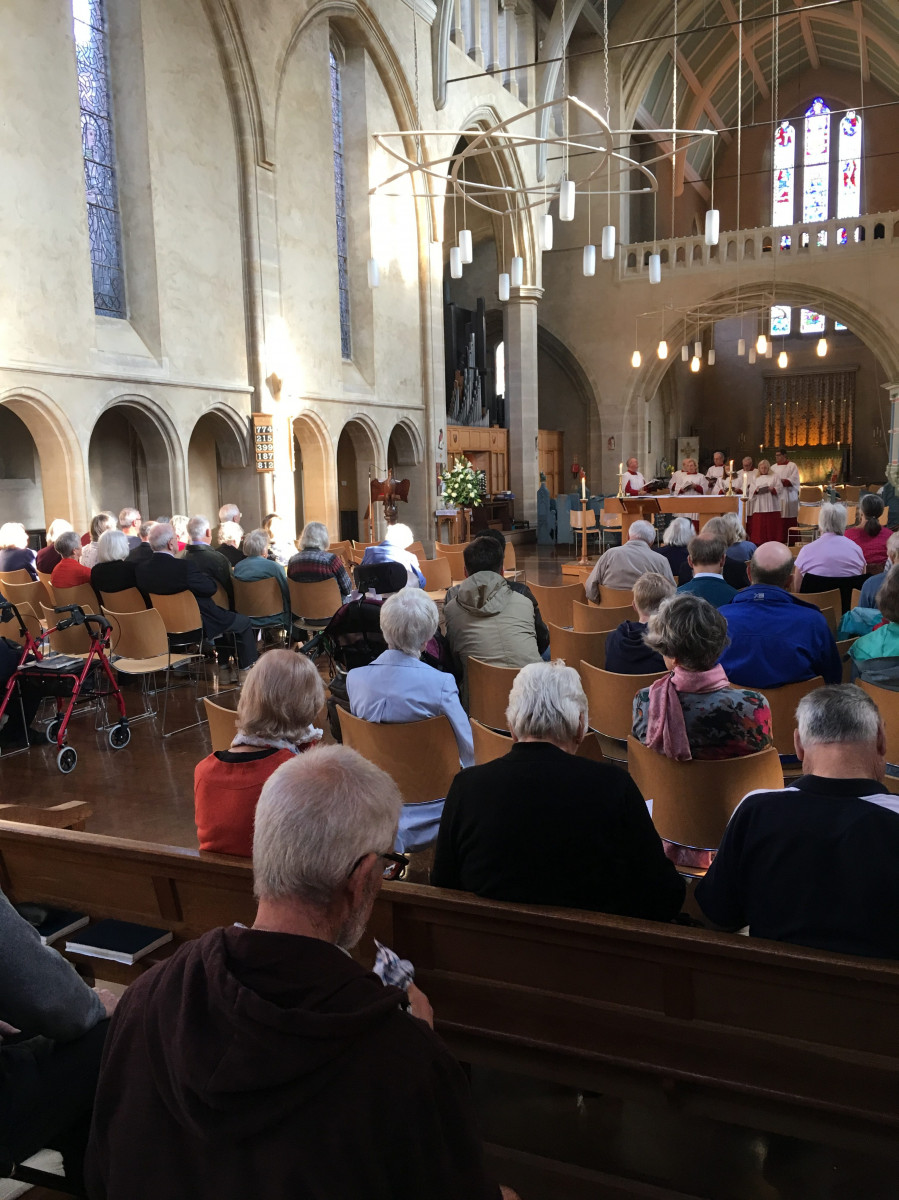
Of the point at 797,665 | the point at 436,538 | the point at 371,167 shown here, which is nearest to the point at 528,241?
the point at 371,167

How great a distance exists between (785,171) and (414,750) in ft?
83.3

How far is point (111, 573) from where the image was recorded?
20.6 feet

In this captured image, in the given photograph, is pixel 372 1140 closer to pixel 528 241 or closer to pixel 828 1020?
pixel 828 1020

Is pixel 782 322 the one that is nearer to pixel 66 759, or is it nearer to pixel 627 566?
pixel 627 566

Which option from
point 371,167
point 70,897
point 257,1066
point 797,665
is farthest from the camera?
point 371,167

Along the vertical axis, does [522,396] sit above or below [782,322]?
below

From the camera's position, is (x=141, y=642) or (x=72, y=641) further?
(x=72, y=641)

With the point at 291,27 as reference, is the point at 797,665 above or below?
below

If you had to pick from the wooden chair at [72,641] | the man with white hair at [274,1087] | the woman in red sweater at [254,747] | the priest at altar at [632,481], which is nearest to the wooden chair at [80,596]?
the wooden chair at [72,641]

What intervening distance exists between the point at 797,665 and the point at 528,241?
1690 cm

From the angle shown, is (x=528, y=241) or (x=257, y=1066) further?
(x=528, y=241)

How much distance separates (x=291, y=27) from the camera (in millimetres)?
12852

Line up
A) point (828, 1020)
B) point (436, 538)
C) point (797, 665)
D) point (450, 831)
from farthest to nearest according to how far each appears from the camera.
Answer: point (436, 538) → point (797, 665) → point (450, 831) → point (828, 1020)

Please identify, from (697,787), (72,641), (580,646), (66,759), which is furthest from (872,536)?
(72,641)
